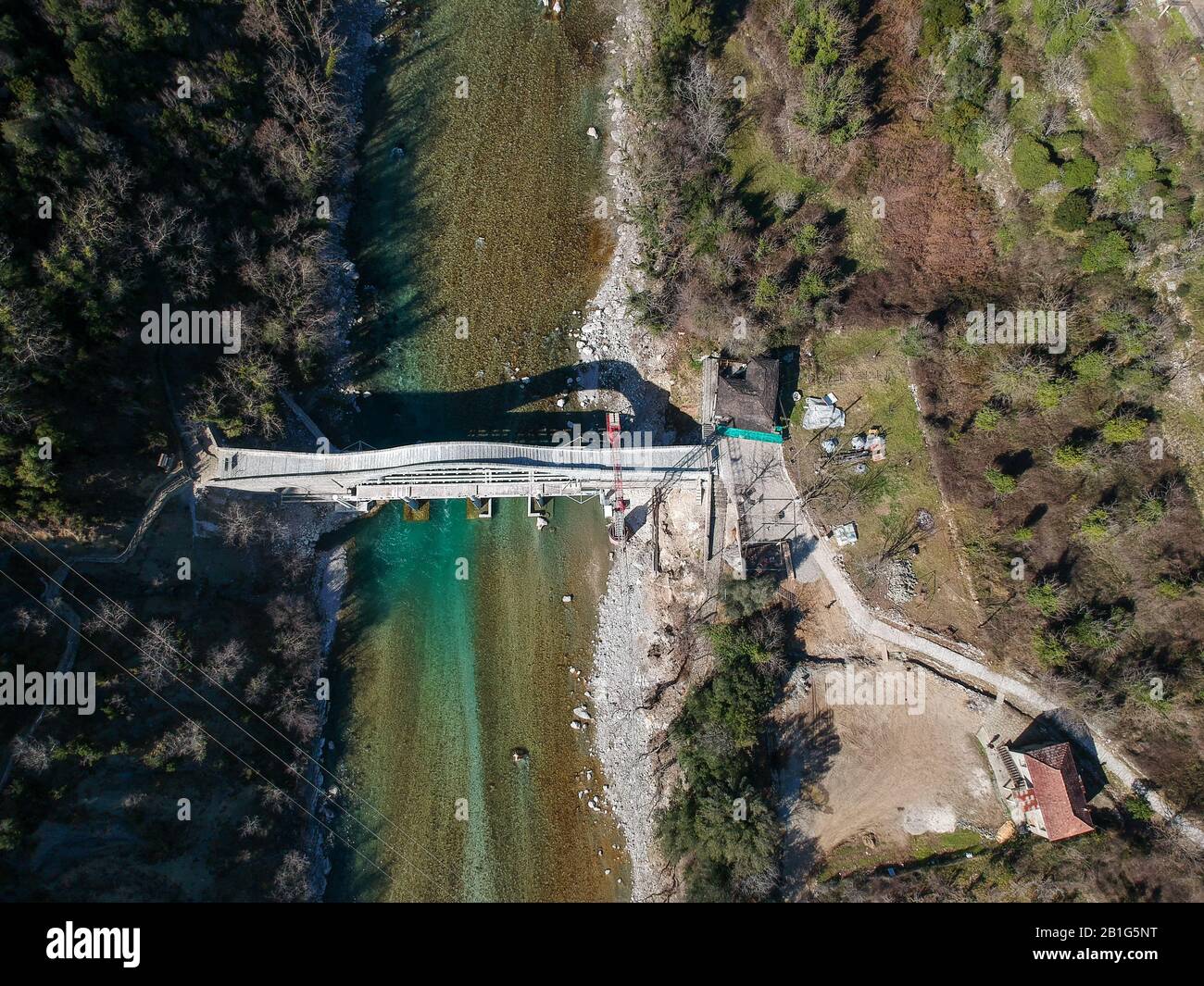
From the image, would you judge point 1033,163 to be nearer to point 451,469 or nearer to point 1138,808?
point 1138,808

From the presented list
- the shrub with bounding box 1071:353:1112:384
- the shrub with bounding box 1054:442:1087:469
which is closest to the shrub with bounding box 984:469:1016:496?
the shrub with bounding box 1054:442:1087:469

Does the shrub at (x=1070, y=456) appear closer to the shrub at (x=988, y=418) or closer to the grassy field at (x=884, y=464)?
the shrub at (x=988, y=418)

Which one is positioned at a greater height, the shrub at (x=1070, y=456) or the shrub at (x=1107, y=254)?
the shrub at (x=1107, y=254)

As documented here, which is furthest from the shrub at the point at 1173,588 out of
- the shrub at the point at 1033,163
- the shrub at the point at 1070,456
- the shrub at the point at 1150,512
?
the shrub at the point at 1033,163

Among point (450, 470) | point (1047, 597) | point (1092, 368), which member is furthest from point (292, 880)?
point (1092, 368)

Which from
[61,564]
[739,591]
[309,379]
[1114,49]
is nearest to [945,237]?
[1114,49]

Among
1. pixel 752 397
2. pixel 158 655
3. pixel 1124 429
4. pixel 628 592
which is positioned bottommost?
pixel 158 655

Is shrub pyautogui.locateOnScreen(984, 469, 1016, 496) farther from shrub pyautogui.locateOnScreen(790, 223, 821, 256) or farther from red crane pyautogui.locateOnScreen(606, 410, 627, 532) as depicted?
red crane pyautogui.locateOnScreen(606, 410, 627, 532)
